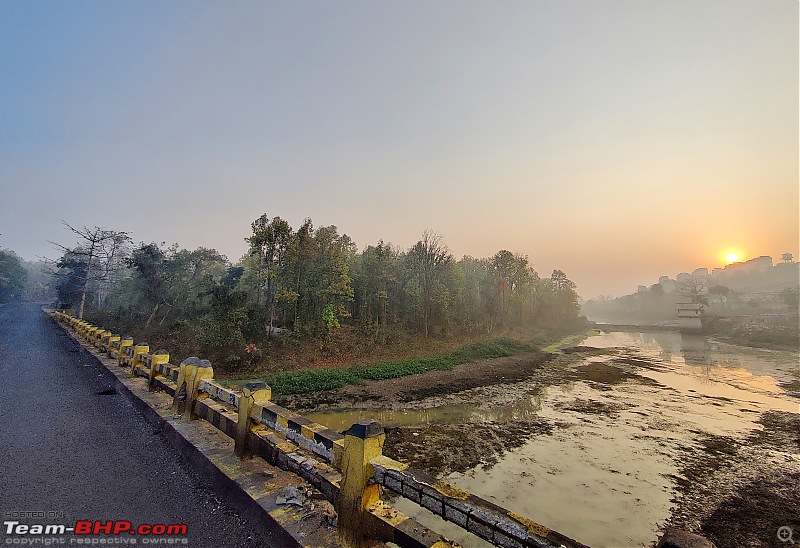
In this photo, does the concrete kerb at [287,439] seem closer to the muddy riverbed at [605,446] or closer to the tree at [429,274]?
the muddy riverbed at [605,446]

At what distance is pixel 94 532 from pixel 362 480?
96.4 inches

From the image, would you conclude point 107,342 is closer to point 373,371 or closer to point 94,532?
point 94,532

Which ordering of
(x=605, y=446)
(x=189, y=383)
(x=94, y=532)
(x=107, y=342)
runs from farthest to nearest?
(x=107, y=342)
(x=605, y=446)
(x=189, y=383)
(x=94, y=532)

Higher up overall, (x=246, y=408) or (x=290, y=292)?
(x=290, y=292)


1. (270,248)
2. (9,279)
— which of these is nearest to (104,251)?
(270,248)

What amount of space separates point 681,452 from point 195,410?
11.1 m

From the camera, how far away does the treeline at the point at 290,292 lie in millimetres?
18703

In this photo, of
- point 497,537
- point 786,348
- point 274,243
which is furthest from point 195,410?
point 786,348

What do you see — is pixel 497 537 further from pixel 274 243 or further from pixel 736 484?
pixel 274 243

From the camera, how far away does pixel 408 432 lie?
9711 mm

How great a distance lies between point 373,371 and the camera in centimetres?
1717

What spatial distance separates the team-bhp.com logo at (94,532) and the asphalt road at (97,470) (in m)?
0.06

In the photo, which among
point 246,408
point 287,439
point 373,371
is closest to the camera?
point 287,439

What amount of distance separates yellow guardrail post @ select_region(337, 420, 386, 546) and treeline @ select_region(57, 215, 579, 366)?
15213 mm
